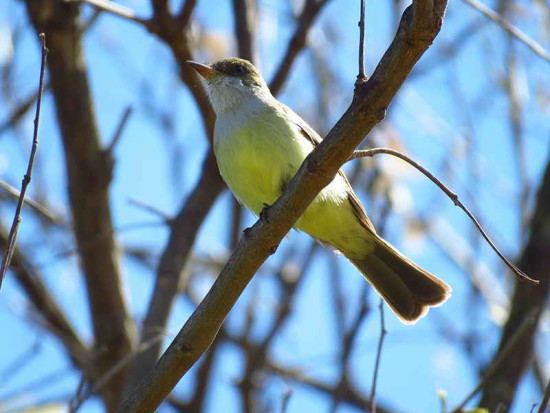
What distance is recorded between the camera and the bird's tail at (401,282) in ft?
15.8

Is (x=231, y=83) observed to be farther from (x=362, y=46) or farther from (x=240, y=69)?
(x=362, y=46)

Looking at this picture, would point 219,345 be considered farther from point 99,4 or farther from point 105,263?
point 99,4

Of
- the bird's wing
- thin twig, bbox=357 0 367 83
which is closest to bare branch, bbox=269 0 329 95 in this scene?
the bird's wing

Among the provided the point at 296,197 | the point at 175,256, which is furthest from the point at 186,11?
the point at 296,197

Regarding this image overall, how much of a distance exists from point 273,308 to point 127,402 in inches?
171

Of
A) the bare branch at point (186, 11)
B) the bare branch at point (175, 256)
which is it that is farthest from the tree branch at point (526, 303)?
A: the bare branch at point (186, 11)

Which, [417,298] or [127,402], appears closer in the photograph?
[127,402]

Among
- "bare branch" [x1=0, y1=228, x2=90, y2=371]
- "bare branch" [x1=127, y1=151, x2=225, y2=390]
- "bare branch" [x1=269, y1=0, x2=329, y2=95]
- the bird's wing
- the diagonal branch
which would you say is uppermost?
"bare branch" [x1=269, y1=0, x2=329, y2=95]

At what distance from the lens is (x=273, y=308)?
7.17 meters

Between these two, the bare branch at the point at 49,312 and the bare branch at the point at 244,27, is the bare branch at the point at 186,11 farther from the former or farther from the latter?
the bare branch at the point at 49,312

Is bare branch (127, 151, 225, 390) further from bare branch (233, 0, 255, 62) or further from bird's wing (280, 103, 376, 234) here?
bird's wing (280, 103, 376, 234)

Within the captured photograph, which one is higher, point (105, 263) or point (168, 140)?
point (168, 140)

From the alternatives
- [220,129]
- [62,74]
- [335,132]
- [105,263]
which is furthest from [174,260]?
[335,132]

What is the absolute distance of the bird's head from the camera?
4.97m
